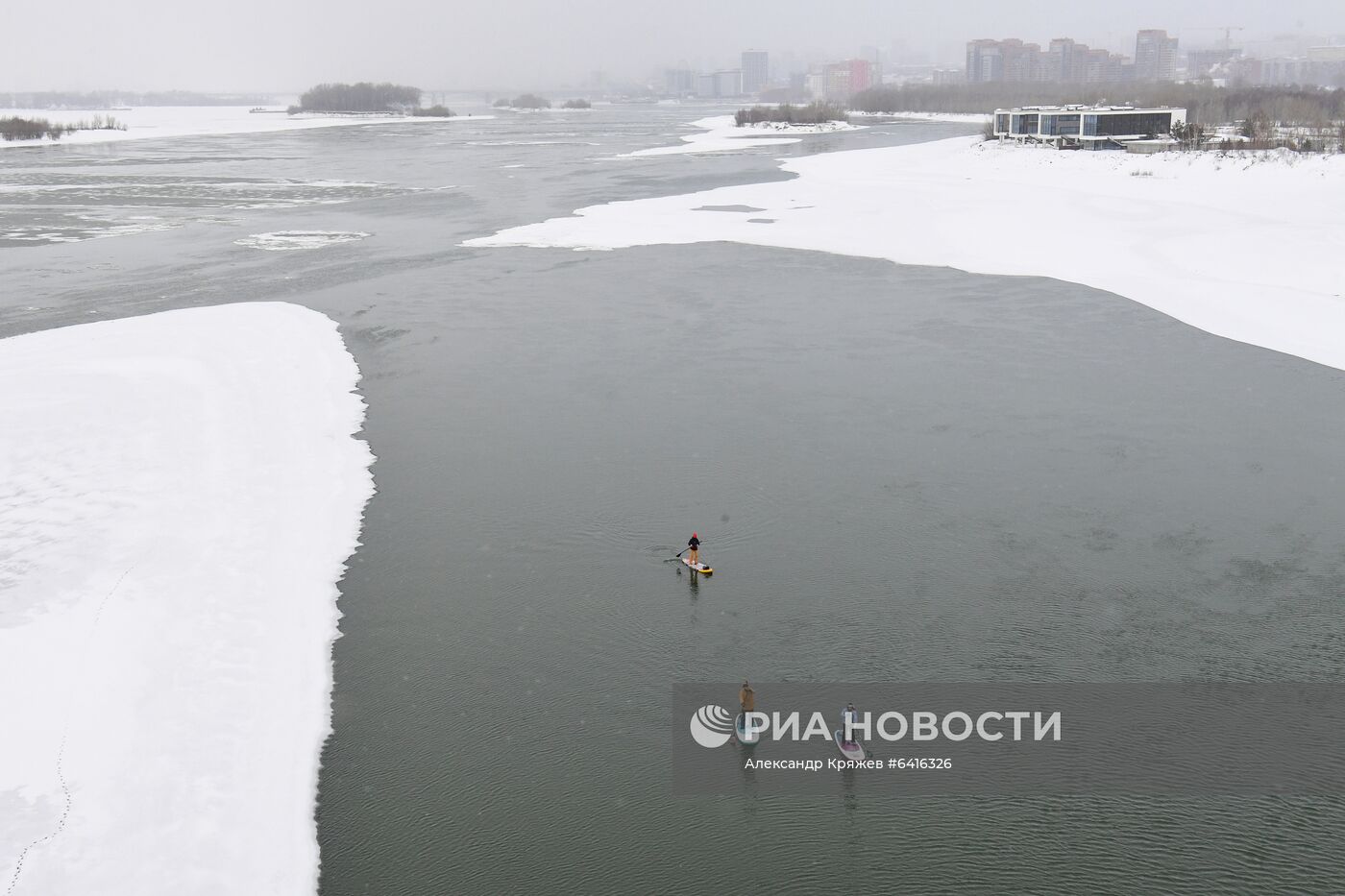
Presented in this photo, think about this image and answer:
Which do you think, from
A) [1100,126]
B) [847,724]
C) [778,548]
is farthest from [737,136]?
[847,724]

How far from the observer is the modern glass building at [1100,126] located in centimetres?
5909

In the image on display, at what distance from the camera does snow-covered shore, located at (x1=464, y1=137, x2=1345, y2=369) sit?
2395cm

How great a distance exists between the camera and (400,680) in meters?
10.0

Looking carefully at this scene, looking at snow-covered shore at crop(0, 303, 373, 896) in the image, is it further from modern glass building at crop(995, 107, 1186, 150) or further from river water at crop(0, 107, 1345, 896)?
modern glass building at crop(995, 107, 1186, 150)

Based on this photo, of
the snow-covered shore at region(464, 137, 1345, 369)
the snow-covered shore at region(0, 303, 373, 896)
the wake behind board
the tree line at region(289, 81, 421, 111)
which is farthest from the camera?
the tree line at region(289, 81, 421, 111)

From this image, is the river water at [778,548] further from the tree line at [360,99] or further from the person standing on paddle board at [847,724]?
the tree line at [360,99]

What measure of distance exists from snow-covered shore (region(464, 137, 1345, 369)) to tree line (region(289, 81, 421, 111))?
4838 inches

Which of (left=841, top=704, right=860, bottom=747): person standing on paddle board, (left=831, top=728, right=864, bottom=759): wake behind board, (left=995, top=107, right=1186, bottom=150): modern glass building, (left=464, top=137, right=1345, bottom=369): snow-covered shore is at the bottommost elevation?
(left=831, top=728, right=864, bottom=759): wake behind board

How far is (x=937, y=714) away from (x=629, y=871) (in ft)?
10.7

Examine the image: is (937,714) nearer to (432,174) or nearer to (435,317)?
(435,317)

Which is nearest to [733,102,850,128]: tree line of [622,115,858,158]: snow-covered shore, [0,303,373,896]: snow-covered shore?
[622,115,858,158]: snow-covered shore

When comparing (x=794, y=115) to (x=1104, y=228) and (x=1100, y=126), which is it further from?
(x=1104, y=228)

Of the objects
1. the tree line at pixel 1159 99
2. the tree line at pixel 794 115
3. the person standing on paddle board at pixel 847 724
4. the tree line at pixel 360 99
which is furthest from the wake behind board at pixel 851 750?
the tree line at pixel 360 99

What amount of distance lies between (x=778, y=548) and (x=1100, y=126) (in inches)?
2226
